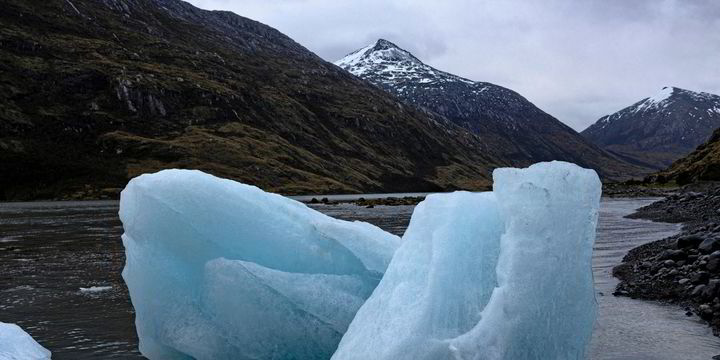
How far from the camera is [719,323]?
10930 mm

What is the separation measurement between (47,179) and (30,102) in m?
36.9

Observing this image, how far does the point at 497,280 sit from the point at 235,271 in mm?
3808

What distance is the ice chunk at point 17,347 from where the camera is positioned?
9.16m

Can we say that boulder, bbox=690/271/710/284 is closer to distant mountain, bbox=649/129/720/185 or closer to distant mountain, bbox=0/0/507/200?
distant mountain, bbox=649/129/720/185

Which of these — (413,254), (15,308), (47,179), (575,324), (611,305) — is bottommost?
(47,179)

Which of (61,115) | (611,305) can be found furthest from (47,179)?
(611,305)

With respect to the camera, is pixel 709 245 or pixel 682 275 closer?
pixel 682 275

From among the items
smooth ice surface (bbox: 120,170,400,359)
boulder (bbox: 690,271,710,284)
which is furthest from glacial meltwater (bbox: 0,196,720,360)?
smooth ice surface (bbox: 120,170,400,359)

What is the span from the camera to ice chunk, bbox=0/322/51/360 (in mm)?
9164

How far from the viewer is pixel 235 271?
8.63 m

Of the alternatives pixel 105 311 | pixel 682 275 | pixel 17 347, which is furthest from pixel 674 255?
pixel 17 347

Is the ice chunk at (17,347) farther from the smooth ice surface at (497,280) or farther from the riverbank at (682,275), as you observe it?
the riverbank at (682,275)

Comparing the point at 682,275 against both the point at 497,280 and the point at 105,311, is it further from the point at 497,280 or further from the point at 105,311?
the point at 105,311

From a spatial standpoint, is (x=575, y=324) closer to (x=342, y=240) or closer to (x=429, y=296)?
(x=429, y=296)
